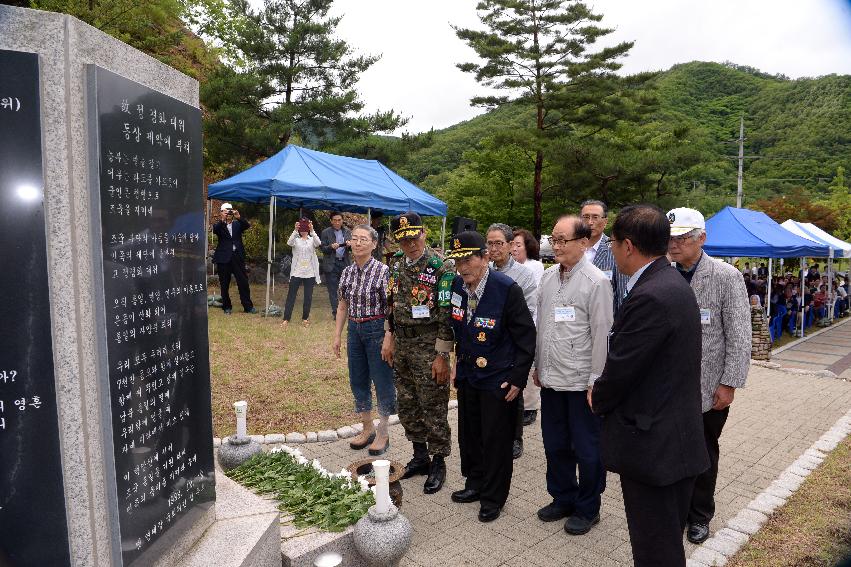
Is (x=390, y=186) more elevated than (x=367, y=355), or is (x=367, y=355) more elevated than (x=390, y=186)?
(x=390, y=186)

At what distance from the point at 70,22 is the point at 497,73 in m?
19.6

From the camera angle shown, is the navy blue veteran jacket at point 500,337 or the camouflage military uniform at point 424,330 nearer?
the navy blue veteran jacket at point 500,337

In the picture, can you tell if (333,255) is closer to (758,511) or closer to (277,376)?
(277,376)

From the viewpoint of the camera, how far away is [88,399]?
5.82 feet

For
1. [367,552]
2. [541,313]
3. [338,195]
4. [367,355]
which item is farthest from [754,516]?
[338,195]

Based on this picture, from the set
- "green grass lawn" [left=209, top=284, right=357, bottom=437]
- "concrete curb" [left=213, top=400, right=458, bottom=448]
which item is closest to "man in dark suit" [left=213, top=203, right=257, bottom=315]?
"green grass lawn" [left=209, top=284, right=357, bottom=437]

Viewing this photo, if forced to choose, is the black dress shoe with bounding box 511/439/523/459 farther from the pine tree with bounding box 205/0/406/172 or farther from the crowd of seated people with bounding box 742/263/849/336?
the pine tree with bounding box 205/0/406/172

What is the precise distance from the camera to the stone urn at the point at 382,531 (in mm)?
2674

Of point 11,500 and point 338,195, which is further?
point 338,195

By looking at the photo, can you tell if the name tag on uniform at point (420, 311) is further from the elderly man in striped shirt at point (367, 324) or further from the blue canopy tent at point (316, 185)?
the blue canopy tent at point (316, 185)

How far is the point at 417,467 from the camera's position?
4.15m

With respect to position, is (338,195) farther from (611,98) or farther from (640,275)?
(611,98)

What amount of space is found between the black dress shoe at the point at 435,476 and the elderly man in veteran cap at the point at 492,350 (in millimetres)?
446

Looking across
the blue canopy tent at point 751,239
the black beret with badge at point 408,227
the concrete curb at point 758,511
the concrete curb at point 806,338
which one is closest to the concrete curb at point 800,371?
the concrete curb at point 806,338
